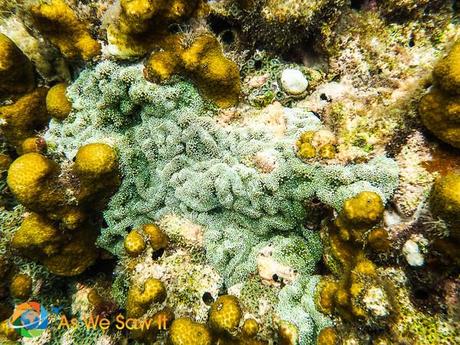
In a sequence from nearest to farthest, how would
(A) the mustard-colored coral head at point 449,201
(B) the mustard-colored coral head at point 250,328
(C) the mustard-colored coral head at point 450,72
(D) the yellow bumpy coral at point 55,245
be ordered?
(A) the mustard-colored coral head at point 449,201 → (C) the mustard-colored coral head at point 450,72 → (B) the mustard-colored coral head at point 250,328 → (D) the yellow bumpy coral at point 55,245

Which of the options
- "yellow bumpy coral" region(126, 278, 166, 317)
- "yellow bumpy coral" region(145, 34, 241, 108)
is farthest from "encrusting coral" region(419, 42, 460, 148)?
"yellow bumpy coral" region(126, 278, 166, 317)

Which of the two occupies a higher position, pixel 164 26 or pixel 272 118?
pixel 164 26

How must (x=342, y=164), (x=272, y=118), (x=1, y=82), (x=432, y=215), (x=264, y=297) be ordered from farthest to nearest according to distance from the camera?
(x=1, y=82), (x=272, y=118), (x=264, y=297), (x=342, y=164), (x=432, y=215)

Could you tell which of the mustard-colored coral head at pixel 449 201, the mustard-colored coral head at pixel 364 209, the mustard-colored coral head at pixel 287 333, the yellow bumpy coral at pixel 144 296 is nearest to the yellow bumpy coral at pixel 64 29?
the yellow bumpy coral at pixel 144 296

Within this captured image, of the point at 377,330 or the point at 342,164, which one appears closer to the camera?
the point at 377,330

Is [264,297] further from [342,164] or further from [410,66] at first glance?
[410,66]

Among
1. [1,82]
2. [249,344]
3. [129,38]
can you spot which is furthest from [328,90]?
[1,82]

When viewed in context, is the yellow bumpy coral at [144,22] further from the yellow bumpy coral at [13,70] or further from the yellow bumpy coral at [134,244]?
the yellow bumpy coral at [134,244]
